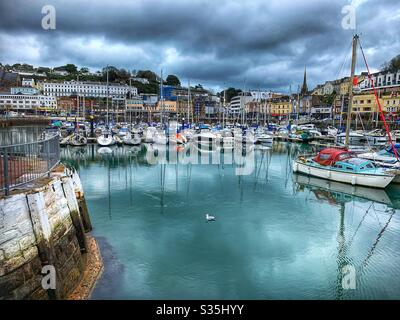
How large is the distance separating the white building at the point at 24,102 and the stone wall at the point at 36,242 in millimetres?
160125

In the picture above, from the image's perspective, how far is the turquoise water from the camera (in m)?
11.0

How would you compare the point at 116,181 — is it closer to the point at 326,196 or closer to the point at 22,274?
the point at 326,196

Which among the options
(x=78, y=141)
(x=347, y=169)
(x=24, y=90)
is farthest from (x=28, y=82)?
(x=347, y=169)

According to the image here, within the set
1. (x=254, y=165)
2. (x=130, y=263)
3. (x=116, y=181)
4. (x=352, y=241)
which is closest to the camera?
(x=130, y=263)

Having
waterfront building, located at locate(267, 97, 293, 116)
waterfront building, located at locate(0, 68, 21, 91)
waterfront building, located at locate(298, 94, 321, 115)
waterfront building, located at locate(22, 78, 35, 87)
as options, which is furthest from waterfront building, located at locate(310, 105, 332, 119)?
waterfront building, located at locate(0, 68, 21, 91)

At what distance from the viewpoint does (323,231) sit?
1672 centimetres

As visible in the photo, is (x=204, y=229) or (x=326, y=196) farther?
(x=326, y=196)

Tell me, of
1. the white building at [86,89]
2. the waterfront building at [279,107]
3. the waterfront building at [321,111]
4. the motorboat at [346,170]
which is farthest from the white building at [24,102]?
the motorboat at [346,170]

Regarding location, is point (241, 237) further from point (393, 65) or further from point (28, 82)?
point (28, 82)

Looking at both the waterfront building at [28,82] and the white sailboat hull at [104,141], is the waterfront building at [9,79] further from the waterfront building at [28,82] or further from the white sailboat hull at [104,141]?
the white sailboat hull at [104,141]

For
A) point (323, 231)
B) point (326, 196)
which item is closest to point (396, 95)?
point (326, 196)
